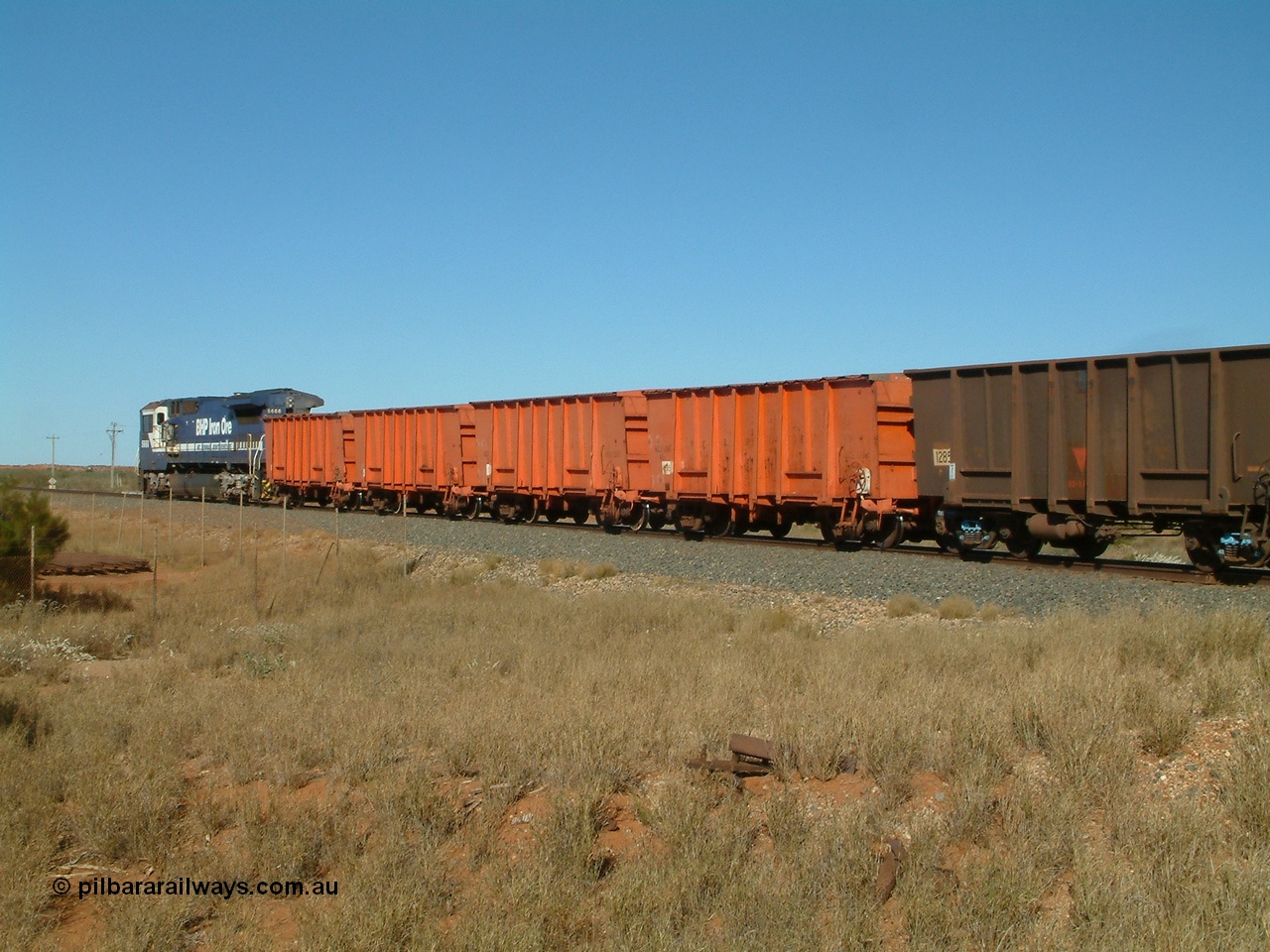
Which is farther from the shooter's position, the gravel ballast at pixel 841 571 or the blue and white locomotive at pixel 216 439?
the blue and white locomotive at pixel 216 439

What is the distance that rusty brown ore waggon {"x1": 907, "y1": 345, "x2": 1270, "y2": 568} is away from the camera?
1409 cm

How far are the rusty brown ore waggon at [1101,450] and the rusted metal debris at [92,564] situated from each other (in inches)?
647

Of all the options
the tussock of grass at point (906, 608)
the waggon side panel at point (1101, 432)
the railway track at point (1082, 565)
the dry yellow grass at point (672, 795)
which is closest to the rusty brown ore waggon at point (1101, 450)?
the waggon side panel at point (1101, 432)

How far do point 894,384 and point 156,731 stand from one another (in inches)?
549

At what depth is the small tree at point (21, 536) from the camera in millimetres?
17250

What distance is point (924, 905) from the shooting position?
15.6 ft

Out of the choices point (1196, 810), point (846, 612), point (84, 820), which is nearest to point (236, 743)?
point (84, 820)

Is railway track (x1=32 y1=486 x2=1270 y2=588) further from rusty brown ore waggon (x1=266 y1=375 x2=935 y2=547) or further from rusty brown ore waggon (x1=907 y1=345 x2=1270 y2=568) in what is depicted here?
rusty brown ore waggon (x1=266 y1=375 x2=935 y2=547)

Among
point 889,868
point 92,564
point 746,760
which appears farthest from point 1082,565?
point 92,564

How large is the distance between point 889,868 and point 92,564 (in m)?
21.0

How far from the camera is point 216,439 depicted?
43406 millimetres

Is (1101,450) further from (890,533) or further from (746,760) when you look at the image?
(746,760)

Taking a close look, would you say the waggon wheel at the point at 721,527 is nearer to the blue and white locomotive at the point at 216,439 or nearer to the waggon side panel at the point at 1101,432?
the waggon side panel at the point at 1101,432

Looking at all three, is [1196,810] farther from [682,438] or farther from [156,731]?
[682,438]
